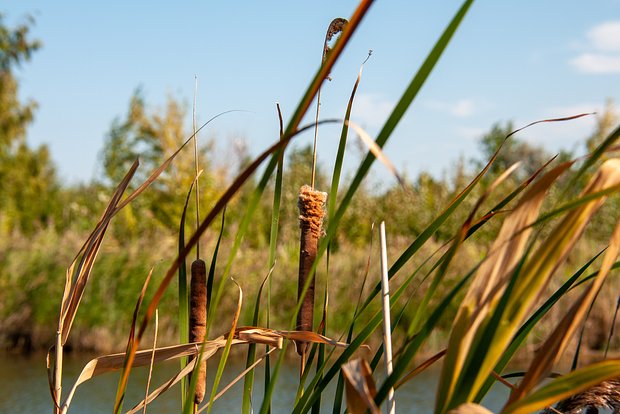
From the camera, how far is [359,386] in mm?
614

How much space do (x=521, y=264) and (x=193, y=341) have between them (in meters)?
0.43

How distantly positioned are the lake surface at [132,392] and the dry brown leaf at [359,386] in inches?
197

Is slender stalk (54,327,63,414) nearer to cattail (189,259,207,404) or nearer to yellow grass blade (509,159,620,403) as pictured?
cattail (189,259,207,404)

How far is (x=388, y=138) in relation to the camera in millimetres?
649

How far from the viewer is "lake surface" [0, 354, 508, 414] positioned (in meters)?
5.73

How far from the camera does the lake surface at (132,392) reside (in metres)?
5.73

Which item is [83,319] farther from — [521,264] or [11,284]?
[521,264]

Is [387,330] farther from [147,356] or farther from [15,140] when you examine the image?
[15,140]

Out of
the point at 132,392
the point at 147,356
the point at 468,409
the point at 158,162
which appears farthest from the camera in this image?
the point at 158,162

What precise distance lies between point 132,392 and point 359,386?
6.08 meters

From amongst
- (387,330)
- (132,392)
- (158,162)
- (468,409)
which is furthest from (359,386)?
(158,162)

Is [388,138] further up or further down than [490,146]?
further down

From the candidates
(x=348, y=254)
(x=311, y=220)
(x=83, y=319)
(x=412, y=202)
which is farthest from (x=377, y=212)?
(x=311, y=220)

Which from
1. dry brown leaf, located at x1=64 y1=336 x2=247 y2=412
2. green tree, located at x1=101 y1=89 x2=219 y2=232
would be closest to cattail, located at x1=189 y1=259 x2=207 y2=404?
dry brown leaf, located at x1=64 y1=336 x2=247 y2=412
